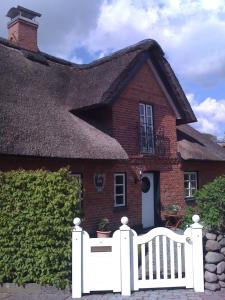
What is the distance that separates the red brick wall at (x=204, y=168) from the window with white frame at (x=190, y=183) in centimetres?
23

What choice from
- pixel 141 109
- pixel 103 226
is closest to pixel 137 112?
pixel 141 109

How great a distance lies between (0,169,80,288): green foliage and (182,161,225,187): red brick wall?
986 cm

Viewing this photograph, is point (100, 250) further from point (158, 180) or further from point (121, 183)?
point (158, 180)

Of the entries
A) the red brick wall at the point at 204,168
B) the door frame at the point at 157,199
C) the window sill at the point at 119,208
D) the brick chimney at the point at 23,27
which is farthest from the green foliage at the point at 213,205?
the brick chimney at the point at 23,27

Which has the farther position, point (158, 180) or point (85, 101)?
point (158, 180)

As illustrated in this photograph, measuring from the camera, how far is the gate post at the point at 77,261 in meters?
6.34

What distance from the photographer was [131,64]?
13.5 meters

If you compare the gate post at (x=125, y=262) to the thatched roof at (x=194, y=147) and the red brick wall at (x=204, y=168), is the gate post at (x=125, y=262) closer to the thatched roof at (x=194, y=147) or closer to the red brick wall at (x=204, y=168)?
the thatched roof at (x=194, y=147)

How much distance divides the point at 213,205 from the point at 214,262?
1.03m

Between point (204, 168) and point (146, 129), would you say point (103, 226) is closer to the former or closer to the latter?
point (146, 129)

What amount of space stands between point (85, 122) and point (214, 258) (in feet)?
24.0

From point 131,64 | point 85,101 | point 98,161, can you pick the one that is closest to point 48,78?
point 85,101

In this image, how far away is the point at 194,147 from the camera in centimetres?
1639

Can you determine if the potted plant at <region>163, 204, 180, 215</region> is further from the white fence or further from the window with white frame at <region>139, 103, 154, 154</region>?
the white fence
